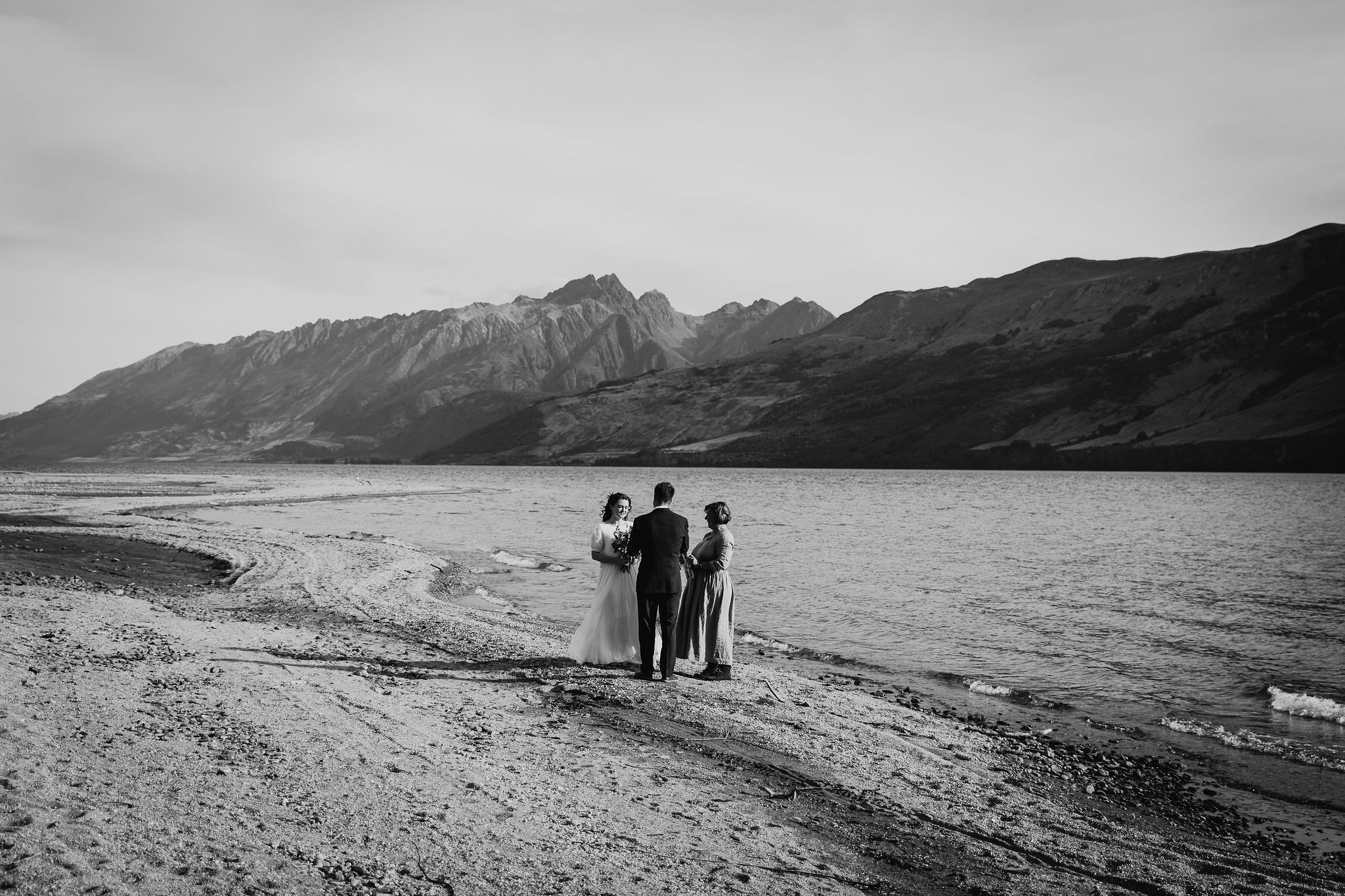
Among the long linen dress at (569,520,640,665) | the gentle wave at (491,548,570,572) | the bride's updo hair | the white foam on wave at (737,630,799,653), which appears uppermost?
the bride's updo hair

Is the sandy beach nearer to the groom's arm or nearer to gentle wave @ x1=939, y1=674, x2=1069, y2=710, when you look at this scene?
gentle wave @ x1=939, y1=674, x2=1069, y2=710

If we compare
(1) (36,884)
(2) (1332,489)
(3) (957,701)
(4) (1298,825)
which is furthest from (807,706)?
(2) (1332,489)

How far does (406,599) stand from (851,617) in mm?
13953

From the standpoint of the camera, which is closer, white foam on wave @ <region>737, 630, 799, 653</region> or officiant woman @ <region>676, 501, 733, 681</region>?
officiant woman @ <region>676, 501, 733, 681</region>

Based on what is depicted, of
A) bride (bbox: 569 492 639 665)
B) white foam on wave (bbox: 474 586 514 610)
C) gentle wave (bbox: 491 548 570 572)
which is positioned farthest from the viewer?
gentle wave (bbox: 491 548 570 572)

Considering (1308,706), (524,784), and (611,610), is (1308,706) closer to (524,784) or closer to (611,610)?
(611,610)

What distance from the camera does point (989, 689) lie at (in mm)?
18406

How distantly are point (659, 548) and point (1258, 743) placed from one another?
10.8m

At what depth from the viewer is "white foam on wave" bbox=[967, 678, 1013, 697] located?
18.2m

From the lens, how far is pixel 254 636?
17922 mm

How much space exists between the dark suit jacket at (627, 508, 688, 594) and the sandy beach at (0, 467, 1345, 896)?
6.12 feet

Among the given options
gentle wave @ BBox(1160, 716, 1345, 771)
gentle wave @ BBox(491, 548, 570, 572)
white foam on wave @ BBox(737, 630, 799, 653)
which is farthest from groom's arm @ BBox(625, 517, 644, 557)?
gentle wave @ BBox(491, 548, 570, 572)

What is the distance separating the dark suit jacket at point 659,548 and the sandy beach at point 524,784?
6.12 feet

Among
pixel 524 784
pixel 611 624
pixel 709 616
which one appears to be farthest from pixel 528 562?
pixel 524 784
